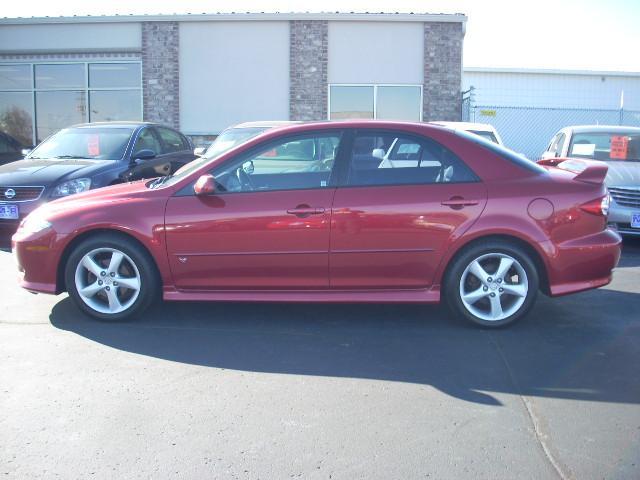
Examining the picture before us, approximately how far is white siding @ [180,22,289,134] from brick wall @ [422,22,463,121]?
347 cm

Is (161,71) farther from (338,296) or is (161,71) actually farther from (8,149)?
(338,296)

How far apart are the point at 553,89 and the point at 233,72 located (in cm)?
1498

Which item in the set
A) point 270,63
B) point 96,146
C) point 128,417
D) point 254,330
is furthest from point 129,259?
point 270,63

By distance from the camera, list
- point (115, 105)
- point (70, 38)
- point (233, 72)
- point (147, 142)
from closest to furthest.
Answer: point (147, 142) → point (233, 72) → point (70, 38) → point (115, 105)

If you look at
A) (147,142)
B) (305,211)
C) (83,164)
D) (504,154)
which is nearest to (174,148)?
(147,142)

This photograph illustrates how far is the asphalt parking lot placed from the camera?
3.39 meters

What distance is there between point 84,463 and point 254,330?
2199 mm

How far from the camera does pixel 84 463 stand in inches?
132

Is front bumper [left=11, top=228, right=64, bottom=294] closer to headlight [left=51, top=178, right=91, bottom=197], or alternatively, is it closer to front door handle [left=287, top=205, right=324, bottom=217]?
front door handle [left=287, top=205, right=324, bottom=217]

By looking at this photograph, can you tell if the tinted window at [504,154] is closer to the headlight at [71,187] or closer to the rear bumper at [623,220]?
the rear bumper at [623,220]

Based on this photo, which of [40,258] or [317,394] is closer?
[317,394]

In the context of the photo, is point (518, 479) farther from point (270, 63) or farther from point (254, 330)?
point (270, 63)

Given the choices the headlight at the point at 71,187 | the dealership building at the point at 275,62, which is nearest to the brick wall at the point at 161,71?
the dealership building at the point at 275,62

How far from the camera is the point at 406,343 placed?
512cm
